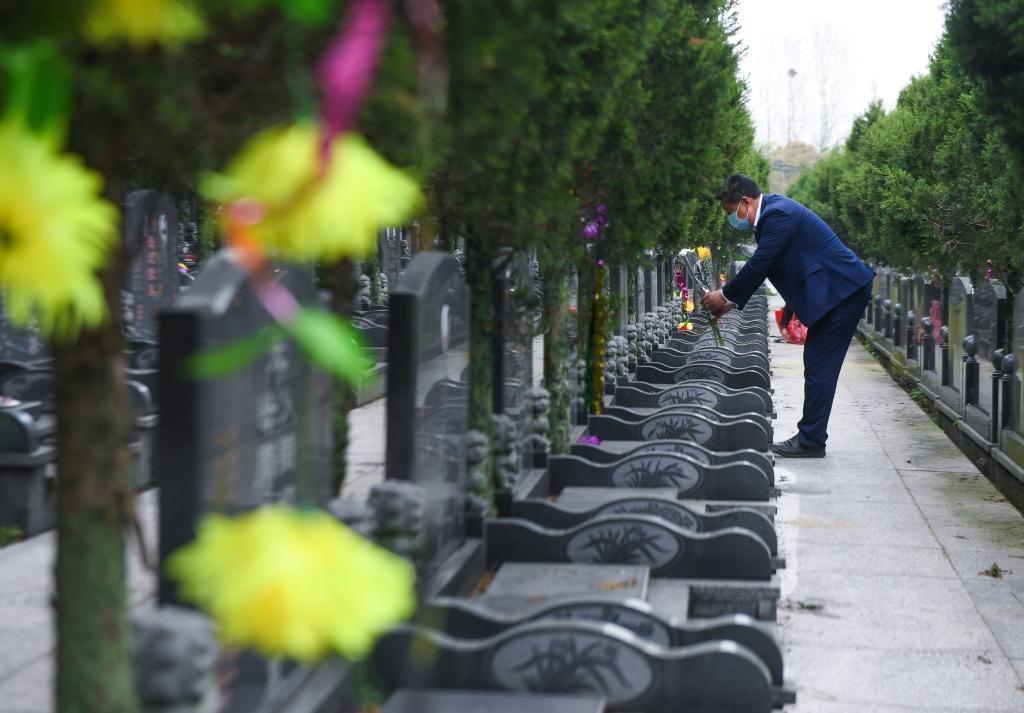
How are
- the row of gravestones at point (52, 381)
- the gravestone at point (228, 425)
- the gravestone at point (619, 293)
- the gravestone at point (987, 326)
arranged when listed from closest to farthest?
the gravestone at point (228, 425)
the row of gravestones at point (52, 381)
the gravestone at point (619, 293)
the gravestone at point (987, 326)

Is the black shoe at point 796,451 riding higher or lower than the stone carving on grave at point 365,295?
lower

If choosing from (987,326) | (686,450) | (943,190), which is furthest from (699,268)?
(686,450)

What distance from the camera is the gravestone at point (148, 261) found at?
12.1 m

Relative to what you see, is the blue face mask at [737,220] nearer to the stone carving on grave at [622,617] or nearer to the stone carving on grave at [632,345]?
the stone carving on grave at [632,345]

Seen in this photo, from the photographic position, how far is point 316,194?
1377 mm

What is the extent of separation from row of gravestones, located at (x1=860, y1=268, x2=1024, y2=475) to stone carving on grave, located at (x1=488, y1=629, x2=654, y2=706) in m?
6.36

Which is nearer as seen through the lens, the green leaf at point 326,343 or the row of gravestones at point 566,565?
the green leaf at point 326,343

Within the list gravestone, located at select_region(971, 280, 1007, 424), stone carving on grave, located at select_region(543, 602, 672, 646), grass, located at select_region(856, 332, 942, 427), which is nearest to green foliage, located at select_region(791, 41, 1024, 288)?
gravestone, located at select_region(971, 280, 1007, 424)

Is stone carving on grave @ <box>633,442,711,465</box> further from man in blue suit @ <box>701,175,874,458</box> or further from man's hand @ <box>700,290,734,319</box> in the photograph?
man's hand @ <box>700,290,734,319</box>

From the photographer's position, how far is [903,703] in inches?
215

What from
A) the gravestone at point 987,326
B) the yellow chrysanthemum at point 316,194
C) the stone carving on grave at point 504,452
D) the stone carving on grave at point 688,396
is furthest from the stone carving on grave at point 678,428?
the yellow chrysanthemum at point 316,194

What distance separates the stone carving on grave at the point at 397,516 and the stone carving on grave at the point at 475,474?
184 cm

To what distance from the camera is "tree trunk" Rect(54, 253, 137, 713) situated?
296cm

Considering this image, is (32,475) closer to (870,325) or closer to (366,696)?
(366,696)
